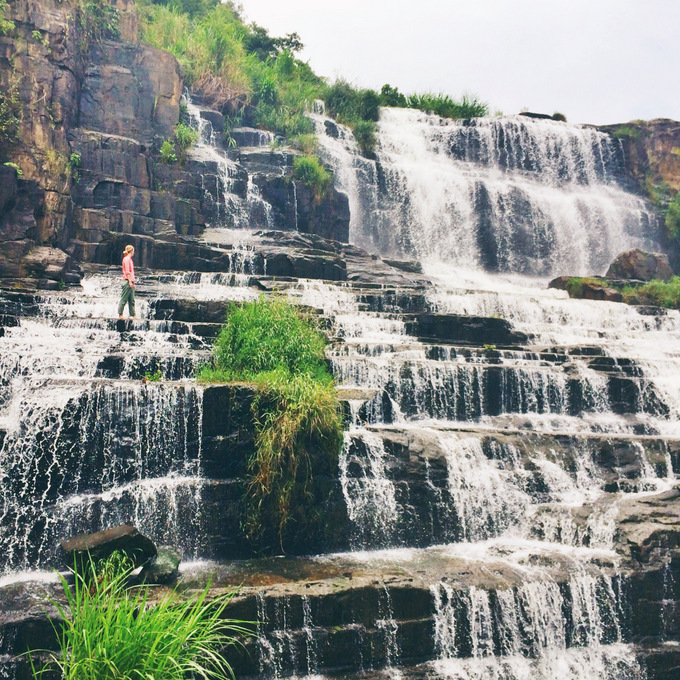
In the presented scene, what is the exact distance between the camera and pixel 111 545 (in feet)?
23.1

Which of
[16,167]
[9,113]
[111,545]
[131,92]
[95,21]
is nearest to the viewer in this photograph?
[111,545]

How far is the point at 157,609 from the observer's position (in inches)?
204

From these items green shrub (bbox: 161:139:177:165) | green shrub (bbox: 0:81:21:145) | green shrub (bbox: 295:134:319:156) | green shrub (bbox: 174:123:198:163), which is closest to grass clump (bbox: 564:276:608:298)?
green shrub (bbox: 295:134:319:156)

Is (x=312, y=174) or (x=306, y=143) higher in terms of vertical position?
(x=306, y=143)

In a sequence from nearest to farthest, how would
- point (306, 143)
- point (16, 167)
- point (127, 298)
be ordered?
point (127, 298)
point (16, 167)
point (306, 143)

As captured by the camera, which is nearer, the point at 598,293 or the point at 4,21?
the point at 4,21

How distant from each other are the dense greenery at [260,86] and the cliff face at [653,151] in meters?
5.84

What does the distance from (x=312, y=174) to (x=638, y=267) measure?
9884 mm

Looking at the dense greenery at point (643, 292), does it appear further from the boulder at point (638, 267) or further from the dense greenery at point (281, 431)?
the dense greenery at point (281, 431)

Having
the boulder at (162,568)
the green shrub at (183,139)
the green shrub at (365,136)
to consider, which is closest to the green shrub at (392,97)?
the green shrub at (365,136)

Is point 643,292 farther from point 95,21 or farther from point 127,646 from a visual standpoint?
point 127,646

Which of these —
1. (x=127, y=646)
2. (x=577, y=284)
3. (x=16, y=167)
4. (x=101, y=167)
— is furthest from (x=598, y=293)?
(x=127, y=646)

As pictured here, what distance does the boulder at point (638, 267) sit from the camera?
21312 millimetres

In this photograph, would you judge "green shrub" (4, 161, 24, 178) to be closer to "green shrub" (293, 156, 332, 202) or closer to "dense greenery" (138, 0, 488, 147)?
"green shrub" (293, 156, 332, 202)
